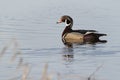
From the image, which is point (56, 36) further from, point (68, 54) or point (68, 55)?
point (68, 55)

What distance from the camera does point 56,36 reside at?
1691 centimetres

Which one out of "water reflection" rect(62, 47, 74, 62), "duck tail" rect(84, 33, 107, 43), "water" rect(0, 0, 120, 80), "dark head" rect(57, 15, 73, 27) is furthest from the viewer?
"dark head" rect(57, 15, 73, 27)

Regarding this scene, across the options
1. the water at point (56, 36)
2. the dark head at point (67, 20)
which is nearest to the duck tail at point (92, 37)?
the water at point (56, 36)

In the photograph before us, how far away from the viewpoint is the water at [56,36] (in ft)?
32.8

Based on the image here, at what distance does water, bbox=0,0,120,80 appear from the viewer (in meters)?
9.98

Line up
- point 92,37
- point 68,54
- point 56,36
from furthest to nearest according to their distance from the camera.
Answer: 1. point 92,37
2. point 56,36
3. point 68,54

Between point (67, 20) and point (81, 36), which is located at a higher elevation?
point (67, 20)

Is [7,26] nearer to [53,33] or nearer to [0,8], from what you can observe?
[53,33]

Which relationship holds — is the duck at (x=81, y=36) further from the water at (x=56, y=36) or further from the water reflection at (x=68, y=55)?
the water reflection at (x=68, y=55)

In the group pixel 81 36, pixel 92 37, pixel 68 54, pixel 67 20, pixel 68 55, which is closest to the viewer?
pixel 68 55

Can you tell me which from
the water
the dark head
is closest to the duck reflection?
the water

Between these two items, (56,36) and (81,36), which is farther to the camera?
(81,36)

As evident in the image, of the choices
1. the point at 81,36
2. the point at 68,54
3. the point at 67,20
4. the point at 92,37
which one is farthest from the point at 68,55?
the point at 67,20

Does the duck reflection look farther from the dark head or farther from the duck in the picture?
the dark head
